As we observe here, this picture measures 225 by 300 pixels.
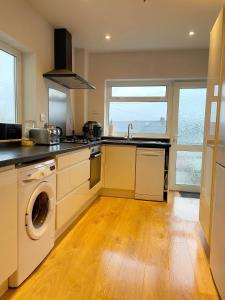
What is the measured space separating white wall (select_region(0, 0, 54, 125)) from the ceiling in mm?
149

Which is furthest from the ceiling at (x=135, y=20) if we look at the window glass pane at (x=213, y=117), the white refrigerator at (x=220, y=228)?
the white refrigerator at (x=220, y=228)

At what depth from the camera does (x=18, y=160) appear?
4.53 feet

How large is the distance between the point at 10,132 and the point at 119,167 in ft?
5.78

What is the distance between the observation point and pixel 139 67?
388 centimetres

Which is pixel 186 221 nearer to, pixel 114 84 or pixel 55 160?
pixel 55 160

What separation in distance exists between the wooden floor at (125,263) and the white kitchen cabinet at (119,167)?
75 centimetres

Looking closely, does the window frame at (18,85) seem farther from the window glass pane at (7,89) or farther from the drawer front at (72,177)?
the drawer front at (72,177)

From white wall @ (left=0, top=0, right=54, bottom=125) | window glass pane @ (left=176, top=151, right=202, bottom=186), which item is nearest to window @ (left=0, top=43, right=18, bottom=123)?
white wall @ (left=0, top=0, right=54, bottom=125)

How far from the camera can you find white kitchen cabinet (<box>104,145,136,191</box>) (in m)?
3.49

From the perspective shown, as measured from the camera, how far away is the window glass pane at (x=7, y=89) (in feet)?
7.68

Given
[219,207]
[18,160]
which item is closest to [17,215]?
[18,160]

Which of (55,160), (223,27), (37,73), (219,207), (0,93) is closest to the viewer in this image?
(219,207)

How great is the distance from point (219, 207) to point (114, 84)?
10.5 feet

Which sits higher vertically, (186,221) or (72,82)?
(72,82)
